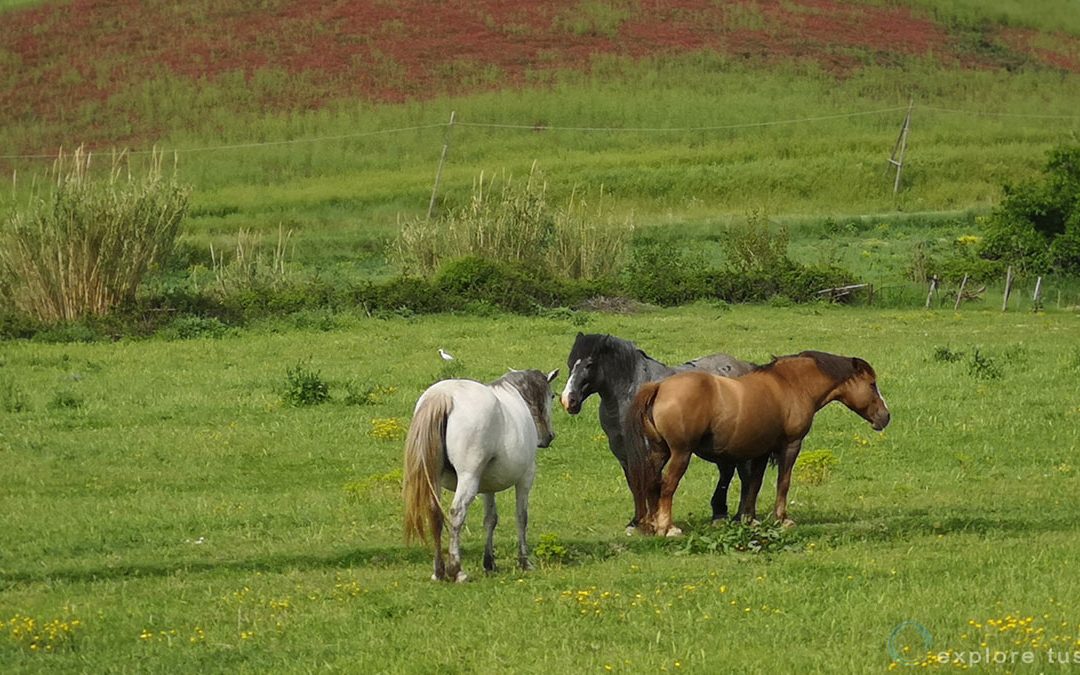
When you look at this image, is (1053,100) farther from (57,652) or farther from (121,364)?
(57,652)

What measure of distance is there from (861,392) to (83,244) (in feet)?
69.1

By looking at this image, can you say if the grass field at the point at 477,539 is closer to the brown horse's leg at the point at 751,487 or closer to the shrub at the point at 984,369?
the shrub at the point at 984,369

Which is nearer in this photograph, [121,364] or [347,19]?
[121,364]

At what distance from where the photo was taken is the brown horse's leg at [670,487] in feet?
43.5

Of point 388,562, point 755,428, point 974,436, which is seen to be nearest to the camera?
point 388,562

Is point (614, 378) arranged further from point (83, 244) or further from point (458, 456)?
point (83, 244)

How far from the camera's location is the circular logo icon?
8.62 metres

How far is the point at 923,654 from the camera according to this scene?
8.70 meters

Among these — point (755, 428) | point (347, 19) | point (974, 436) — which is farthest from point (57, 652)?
point (347, 19)

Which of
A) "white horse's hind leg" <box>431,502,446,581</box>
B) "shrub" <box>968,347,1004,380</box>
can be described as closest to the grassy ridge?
"shrub" <box>968,347,1004,380</box>

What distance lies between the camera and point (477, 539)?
1367 cm

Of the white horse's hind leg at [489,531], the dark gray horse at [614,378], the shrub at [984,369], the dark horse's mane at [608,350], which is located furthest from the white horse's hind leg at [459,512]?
the shrub at [984,369]

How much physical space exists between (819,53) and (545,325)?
146 feet

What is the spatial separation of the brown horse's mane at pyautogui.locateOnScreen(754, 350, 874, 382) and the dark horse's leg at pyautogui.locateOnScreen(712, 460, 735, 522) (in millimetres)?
968
